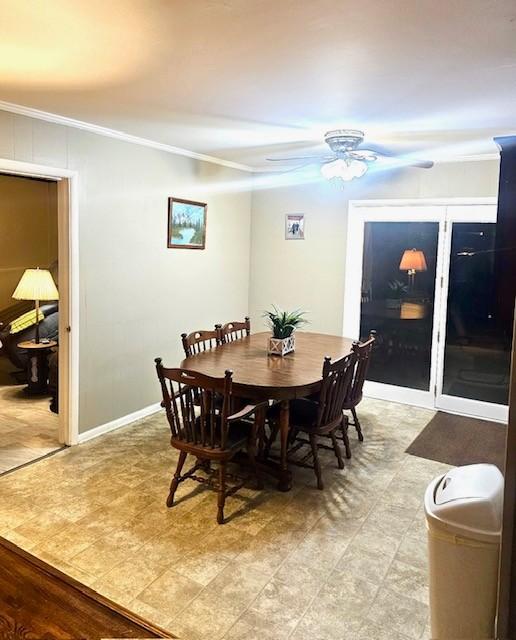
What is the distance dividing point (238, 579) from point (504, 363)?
135 inches

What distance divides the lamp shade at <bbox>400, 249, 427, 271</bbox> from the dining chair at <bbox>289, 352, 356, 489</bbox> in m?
2.02

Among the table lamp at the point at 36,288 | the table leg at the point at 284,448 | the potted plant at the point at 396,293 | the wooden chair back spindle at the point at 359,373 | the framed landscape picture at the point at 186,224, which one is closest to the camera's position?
the table leg at the point at 284,448

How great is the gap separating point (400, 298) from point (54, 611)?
4183mm

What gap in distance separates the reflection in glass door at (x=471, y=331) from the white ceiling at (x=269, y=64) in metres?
1.18

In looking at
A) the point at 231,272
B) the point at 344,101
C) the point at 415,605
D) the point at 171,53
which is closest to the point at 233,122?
the point at 344,101

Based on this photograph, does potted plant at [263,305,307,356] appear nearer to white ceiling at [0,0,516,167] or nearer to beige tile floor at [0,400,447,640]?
beige tile floor at [0,400,447,640]

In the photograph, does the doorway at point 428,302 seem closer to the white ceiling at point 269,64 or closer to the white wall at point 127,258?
the white ceiling at point 269,64

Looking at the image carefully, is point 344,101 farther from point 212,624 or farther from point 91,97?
point 212,624

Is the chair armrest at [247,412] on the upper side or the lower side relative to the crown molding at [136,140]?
lower

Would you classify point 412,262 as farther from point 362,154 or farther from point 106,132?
point 106,132

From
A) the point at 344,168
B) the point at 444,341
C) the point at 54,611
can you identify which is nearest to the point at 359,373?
the point at 344,168

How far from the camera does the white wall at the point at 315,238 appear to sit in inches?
187

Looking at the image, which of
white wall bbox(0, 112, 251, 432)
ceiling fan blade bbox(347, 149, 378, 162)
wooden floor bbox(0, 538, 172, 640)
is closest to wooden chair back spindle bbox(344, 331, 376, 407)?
ceiling fan blade bbox(347, 149, 378, 162)

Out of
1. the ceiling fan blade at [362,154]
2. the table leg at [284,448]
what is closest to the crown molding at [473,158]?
the ceiling fan blade at [362,154]
